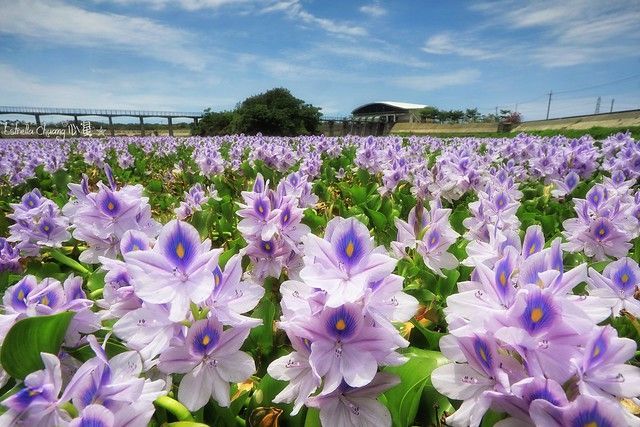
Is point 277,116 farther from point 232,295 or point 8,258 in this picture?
point 232,295

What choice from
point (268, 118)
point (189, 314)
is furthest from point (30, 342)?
point (268, 118)

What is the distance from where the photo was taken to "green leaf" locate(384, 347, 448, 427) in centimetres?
121

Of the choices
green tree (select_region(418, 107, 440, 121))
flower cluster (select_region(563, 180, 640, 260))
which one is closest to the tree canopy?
flower cluster (select_region(563, 180, 640, 260))

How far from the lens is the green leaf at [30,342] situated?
3.43 feet

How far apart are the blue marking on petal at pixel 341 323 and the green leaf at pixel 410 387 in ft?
1.02

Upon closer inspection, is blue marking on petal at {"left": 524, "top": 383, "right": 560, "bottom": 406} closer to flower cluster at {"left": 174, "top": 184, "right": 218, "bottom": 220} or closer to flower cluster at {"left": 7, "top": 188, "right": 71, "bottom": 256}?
flower cluster at {"left": 7, "top": 188, "right": 71, "bottom": 256}

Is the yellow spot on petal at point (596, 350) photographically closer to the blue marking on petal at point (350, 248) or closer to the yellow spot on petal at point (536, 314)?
the yellow spot on petal at point (536, 314)

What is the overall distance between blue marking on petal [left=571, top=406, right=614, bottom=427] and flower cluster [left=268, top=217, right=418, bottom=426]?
13.8 inches

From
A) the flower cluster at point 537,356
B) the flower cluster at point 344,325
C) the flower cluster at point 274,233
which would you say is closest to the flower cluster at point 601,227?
the flower cluster at point 274,233

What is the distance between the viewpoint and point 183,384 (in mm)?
1172

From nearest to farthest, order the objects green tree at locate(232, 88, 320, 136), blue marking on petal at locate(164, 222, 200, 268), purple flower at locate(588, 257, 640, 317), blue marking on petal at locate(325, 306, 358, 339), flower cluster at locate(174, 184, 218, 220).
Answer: blue marking on petal at locate(325, 306, 358, 339)
blue marking on petal at locate(164, 222, 200, 268)
purple flower at locate(588, 257, 640, 317)
flower cluster at locate(174, 184, 218, 220)
green tree at locate(232, 88, 320, 136)

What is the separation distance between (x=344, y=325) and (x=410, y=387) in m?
0.40

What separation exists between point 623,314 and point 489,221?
37.6 inches

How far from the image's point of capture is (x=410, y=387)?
1.25 metres
